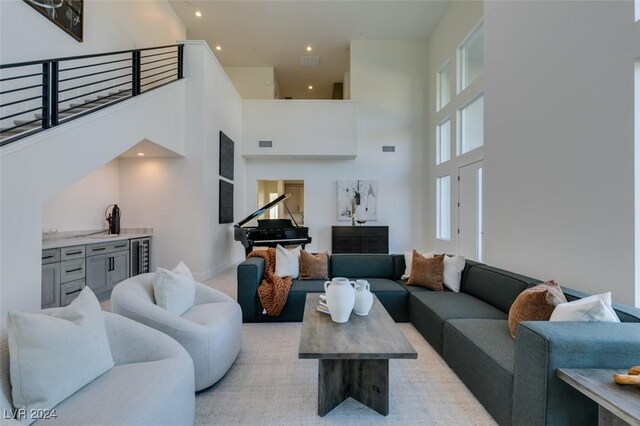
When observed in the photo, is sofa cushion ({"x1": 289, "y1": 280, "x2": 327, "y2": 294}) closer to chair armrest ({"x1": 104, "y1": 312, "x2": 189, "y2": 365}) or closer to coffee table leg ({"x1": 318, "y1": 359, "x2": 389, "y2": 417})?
coffee table leg ({"x1": 318, "y1": 359, "x2": 389, "y2": 417})

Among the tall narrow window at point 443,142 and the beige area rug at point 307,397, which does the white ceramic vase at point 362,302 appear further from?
the tall narrow window at point 443,142

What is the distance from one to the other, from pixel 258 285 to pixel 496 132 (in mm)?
3587

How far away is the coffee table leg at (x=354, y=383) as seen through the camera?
69.2 inches

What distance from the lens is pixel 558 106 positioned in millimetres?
2842

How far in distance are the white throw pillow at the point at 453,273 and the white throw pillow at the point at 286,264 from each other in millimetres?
1734

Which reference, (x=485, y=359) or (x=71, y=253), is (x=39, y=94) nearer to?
(x=71, y=253)

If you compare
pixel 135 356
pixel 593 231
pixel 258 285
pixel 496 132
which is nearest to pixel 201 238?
pixel 258 285

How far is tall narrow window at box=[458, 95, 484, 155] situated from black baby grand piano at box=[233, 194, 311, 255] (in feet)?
12.7

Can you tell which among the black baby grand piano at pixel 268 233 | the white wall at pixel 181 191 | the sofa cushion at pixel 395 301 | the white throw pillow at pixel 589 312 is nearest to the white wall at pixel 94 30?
the white wall at pixel 181 191

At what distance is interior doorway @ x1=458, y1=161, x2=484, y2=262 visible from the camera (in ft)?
17.9

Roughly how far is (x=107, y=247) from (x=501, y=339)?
15.3ft

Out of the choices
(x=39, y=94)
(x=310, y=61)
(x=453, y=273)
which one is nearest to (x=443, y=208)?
(x=453, y=273)

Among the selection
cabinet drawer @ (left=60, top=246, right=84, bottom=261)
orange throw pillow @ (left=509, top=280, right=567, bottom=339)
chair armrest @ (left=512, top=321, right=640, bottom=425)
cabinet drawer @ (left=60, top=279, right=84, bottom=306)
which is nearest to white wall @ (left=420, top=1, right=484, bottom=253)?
orange throw pillow @ (left=509, top=280, right=567, bottom=339)

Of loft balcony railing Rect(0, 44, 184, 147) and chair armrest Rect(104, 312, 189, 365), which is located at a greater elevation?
loft balcony railing Rect(0, 44, 184, 147)
